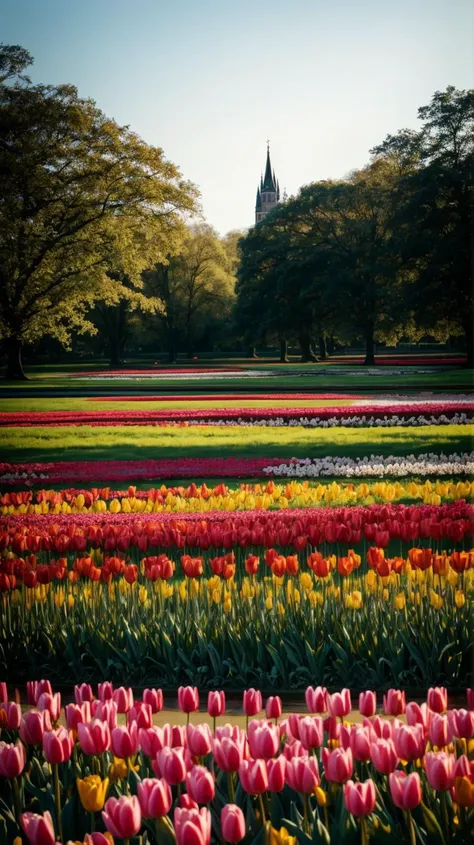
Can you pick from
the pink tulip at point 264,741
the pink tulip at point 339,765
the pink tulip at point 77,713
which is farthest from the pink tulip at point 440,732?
the pink tulip at point 77,713

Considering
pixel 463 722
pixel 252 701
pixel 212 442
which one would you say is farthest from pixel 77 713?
pixel 212 442

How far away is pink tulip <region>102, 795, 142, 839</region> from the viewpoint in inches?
59.8

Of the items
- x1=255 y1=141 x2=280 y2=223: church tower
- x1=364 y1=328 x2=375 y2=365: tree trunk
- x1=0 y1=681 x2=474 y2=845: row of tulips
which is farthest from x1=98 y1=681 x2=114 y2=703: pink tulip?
x1=364 y1=328 x2=375 y2=365: tree trunk

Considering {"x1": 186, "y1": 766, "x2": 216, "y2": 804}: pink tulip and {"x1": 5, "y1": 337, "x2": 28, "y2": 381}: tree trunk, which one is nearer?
{"x1": 186, "y1": 766, "x2": 216, "y2": 804}: pink tulip

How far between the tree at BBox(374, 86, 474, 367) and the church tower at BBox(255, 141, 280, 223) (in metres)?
0.93

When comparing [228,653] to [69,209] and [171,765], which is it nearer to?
[171,765]

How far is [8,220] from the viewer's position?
6438 millimetres

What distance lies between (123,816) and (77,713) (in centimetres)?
56

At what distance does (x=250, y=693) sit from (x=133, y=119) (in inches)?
210

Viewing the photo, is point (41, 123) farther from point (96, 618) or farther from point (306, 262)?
point (96, 618)

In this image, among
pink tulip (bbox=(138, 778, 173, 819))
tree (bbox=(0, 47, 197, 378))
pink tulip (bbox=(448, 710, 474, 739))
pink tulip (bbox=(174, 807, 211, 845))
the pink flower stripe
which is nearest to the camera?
pink tulip (bbox=(174, 807, 211, 845))

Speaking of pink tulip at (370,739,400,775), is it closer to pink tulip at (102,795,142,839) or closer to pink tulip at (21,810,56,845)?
pink tulip at (102,795,142,839)

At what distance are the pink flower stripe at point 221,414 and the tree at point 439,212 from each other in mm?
1651

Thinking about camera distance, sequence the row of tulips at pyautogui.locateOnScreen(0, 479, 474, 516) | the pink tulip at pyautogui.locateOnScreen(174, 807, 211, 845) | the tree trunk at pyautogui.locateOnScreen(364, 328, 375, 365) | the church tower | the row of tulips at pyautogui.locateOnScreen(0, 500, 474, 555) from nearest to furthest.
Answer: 1. the pink tulip at pyautogui.locateOnScreen(174, 807, 211, 845)
2. the row of tulips at pyautogui.locateOnScreen(0, 500, 474, 555)
3. the row of tulips at pyautogui.locateOnScreen(0, 479, 474, 516)
4. the church tower
5. the tree trunk at pyautogui.locateOnScreen(364, 328, 375, 365)
